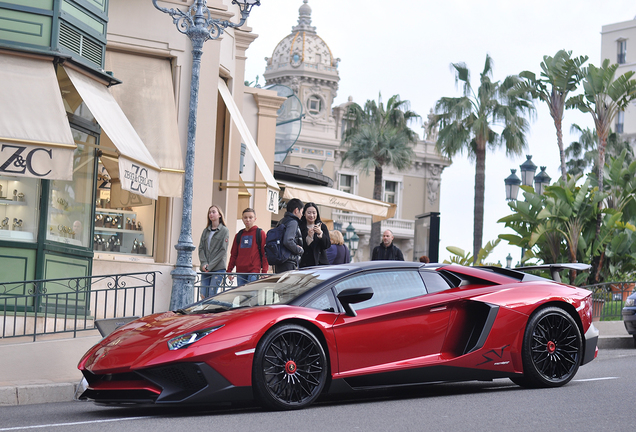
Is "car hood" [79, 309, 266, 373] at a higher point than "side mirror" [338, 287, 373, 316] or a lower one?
lower

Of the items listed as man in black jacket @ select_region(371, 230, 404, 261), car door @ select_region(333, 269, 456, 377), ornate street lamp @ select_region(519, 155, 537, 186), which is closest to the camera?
car door @ select_region(333, 269, 456, 377)

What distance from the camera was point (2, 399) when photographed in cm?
771

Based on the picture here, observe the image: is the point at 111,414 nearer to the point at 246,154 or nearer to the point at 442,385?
the point at 442,385

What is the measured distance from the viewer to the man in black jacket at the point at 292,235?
10.6 m

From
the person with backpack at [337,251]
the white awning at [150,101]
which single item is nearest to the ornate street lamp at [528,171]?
the person with backpack at [337,251]

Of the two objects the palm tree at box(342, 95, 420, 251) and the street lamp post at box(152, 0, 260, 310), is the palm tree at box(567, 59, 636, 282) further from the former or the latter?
the palm tree at box(342, 95, 420, 251)

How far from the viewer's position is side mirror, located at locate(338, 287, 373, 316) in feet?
21.1

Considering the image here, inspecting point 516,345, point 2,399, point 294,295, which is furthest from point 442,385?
point 2,399

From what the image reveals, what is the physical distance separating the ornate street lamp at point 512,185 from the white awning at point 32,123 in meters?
14.2

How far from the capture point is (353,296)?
6461 millimetres

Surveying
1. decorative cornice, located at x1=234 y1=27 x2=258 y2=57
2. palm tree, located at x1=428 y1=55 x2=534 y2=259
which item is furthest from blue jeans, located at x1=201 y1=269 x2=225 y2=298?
palm tree, located at x1=428 y1=55 x2=534 y2=259

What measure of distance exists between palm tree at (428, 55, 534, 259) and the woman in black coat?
2578cm

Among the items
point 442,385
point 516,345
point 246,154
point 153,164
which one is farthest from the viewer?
point 246,154

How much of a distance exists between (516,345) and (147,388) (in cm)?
326
